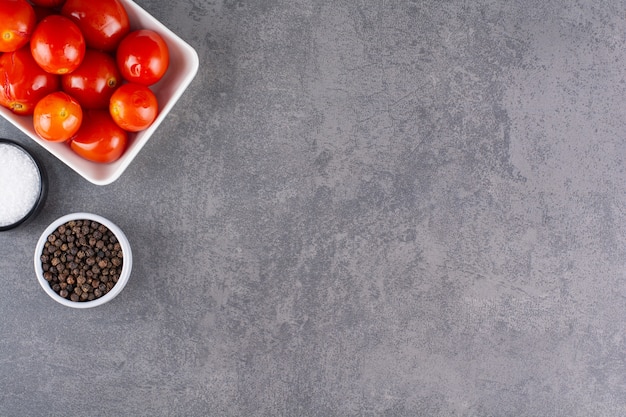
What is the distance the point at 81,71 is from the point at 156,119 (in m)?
0.14

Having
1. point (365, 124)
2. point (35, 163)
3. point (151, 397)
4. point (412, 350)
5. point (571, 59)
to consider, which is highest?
point (571, 59)

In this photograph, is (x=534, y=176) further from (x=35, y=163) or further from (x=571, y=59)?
(x=35, y=163)

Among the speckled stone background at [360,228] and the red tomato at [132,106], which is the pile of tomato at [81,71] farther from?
the speckled stone background at [360,228]

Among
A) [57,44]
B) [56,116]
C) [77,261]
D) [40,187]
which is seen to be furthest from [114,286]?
[57,44]

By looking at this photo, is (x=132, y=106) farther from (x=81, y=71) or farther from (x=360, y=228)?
(x=360, y=228)

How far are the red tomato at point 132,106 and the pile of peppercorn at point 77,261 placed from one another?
0.75ft

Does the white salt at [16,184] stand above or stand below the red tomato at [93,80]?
below

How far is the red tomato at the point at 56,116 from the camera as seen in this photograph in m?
0.95

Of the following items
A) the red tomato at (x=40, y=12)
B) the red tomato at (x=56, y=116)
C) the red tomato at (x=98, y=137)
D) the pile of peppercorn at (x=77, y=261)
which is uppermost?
the red tomato at (x=40, y=12)

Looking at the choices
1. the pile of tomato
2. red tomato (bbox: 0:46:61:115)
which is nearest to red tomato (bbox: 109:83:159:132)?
the pile of tomato

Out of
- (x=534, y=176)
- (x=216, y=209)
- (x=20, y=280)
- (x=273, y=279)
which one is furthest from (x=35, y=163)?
(x=534, y=176)

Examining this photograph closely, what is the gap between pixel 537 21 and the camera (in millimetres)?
1206

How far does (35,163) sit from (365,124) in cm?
64

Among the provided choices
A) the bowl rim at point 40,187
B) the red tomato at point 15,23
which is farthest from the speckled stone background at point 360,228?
the red tomato at point 15,23
